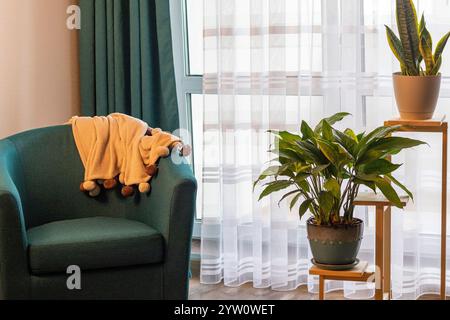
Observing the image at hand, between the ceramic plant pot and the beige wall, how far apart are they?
1701mm

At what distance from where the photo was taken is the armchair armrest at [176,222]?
343 centimetres

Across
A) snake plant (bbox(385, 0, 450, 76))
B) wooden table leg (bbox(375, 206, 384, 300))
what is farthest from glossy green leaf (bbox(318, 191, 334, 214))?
snake plant (bbox(385, 0, 450, 76))

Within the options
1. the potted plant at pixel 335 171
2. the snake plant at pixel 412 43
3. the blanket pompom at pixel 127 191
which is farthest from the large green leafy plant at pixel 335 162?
the blanket pompom at pixel 127 191

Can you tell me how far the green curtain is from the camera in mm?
4363

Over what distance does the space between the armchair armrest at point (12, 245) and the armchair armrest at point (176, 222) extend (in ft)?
1.84

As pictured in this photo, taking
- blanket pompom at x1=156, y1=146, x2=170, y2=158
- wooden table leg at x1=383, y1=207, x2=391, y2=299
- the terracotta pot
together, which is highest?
the terracotta pot

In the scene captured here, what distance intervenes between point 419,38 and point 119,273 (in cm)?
152

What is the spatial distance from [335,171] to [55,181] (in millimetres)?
1352

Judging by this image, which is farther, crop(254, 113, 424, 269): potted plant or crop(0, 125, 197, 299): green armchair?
crop(0, 125, 197, 299): green armchair

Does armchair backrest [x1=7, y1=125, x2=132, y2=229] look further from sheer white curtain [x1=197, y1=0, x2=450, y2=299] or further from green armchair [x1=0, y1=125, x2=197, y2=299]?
sheer white curtain [x1=197, y1=0, x2=450, y2=299]

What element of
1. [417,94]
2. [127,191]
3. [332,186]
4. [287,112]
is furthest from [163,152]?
[417,94]

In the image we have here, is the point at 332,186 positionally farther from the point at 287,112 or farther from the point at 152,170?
the point at 287,112

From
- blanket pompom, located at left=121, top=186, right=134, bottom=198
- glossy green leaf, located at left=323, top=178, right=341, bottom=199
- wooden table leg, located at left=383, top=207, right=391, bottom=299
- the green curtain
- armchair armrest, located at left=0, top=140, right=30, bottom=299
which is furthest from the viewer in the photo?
the green curtain

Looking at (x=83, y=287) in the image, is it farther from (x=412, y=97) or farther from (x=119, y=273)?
(x=412, y=97)
